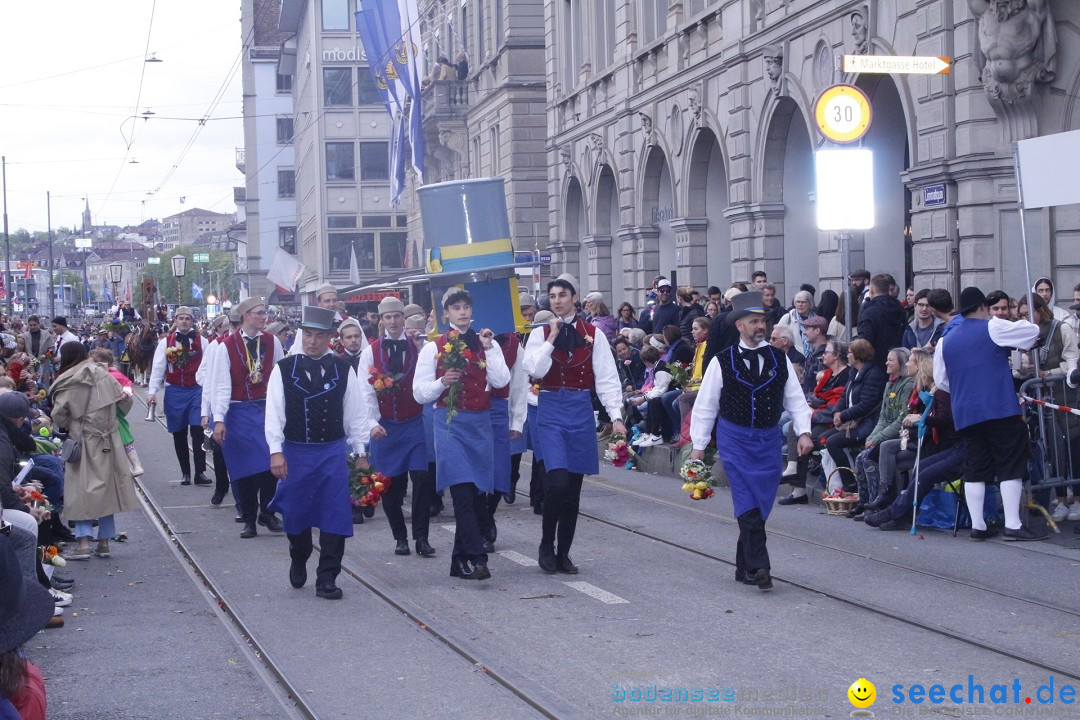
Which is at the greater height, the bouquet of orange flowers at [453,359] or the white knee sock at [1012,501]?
the bouquet of orange flowers at [453,359]

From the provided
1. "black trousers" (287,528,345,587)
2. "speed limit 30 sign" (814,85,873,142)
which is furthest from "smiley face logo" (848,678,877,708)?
"speed limit 30 sign" (814,85,873,142)

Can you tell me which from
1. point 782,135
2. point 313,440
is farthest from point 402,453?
point 782,135

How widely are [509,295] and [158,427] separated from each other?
14763 millimetres

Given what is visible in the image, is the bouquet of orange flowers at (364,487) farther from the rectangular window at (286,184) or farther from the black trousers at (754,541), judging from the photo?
the rectangular window at (286,184)

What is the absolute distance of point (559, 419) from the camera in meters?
9.49

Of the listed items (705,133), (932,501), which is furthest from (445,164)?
(932,501)

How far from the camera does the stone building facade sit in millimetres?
15828

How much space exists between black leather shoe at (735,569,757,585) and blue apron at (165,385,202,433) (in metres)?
7.85

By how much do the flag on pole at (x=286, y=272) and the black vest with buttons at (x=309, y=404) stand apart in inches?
821

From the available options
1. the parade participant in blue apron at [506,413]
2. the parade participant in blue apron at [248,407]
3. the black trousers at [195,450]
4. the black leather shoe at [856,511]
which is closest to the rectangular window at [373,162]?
the black trousers at [195,450]

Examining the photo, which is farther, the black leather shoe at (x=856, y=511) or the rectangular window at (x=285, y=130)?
the rectangular window at (x=285, y=130)

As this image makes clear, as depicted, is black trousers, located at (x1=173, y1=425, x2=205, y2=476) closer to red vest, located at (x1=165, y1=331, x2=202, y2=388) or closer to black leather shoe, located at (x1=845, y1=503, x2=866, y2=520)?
red vest, located at (x1=165, y1=331, x2=202, y2=388)

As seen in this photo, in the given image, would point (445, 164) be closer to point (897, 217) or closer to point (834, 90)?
point (897, 217)

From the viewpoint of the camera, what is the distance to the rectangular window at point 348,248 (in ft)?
232
